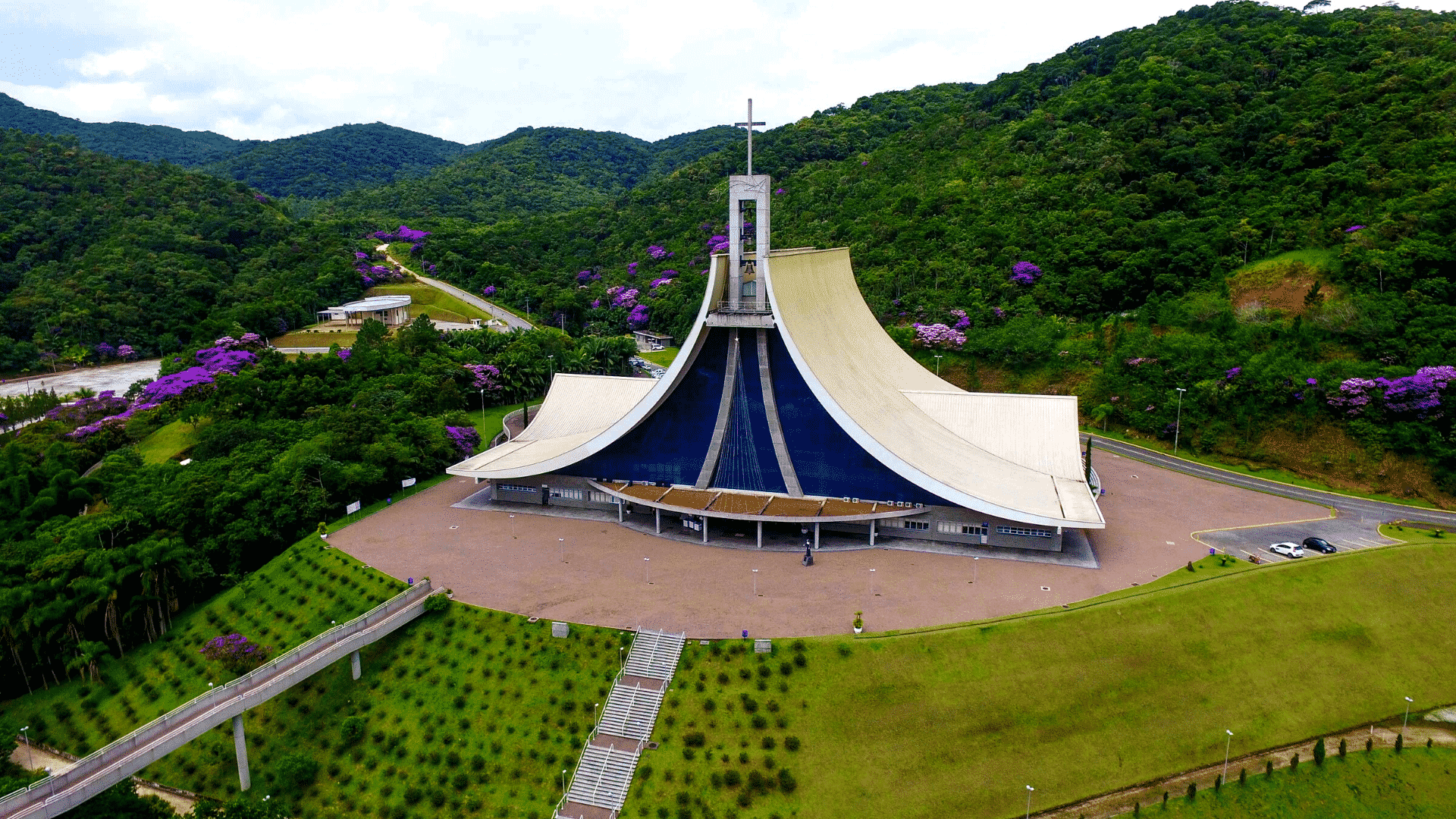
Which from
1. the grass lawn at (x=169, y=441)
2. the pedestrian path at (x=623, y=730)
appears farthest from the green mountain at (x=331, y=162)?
the pedestrian path at (x=623, y=730)

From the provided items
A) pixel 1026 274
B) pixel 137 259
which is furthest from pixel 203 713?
pixel 137 259

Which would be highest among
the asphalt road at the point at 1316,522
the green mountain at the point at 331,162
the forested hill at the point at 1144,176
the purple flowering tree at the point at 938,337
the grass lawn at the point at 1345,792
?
the green mountain at the point at 331,162

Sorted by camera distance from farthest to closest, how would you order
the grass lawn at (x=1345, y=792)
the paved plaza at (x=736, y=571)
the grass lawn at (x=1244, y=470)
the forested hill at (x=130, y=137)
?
the forested hill at (x=130, y=137) → the grass lawn at (x=1244, y=470) → the paved plaza at (x=736, y=571) → the grass lawn at (x=1345, y=792)

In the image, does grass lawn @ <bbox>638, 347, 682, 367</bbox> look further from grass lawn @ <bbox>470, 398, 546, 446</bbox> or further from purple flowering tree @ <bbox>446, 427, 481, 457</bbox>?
purple flowering tree @ <bbox>446, 427, 481, 457</bbox>

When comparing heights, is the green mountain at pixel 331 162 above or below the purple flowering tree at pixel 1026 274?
above

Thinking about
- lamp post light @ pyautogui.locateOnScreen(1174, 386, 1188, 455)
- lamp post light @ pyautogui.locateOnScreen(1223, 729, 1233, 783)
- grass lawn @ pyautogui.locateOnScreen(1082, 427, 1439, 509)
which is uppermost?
lamp post light @ pyautogui.locateOnScreen(1174, 386, 1188, 455)

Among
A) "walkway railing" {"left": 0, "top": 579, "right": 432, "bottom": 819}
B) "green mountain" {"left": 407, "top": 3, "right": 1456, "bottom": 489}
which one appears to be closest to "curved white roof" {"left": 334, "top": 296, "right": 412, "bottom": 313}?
"green mountain" {"left": 407, "top": 3, "right": 1456, "bottom": 489}

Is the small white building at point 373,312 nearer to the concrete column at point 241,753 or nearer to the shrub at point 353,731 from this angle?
the concrete column at point 241,753

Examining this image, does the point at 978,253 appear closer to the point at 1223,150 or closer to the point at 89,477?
the point at 1223,150
